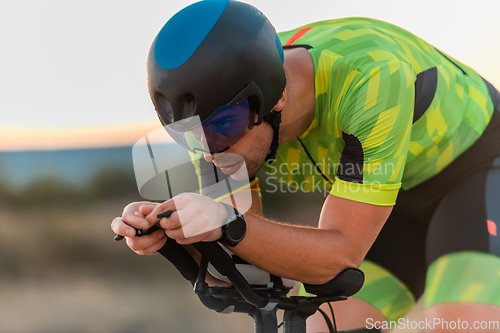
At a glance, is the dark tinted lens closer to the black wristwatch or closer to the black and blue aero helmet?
the black and blue aero helmet

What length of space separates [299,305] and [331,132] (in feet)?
2.03

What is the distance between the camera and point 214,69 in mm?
1214

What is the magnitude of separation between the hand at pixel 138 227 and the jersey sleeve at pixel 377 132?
575mm

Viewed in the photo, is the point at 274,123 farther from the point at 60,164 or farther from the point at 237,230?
the point at 60,164

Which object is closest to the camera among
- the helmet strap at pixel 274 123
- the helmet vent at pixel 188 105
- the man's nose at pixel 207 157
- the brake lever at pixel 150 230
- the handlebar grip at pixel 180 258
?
the brake lever at pixel 150 230

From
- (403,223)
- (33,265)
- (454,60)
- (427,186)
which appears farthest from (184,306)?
(454,60)

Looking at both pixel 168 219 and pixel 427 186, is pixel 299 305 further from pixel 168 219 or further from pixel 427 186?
pixel 427 186

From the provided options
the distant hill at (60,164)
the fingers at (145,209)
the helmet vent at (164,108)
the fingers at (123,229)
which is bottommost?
the distant hill at (60,164)

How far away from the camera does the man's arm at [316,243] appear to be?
1.14 meters

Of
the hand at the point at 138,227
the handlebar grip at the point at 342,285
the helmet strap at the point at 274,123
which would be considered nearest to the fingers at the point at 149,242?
the hand at the point at 138,227

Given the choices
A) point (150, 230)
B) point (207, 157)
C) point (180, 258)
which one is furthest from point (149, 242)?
point (207, 157)

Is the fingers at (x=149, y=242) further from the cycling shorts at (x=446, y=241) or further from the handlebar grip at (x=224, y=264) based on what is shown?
the cycling shorts at (x=446, y=241)

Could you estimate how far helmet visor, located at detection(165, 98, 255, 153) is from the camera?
4.16 ft

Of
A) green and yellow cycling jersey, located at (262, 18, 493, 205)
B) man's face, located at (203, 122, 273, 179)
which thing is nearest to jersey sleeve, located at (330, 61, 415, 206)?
green and yellow cycling jersey, located at (262, 18, 493, 205)
